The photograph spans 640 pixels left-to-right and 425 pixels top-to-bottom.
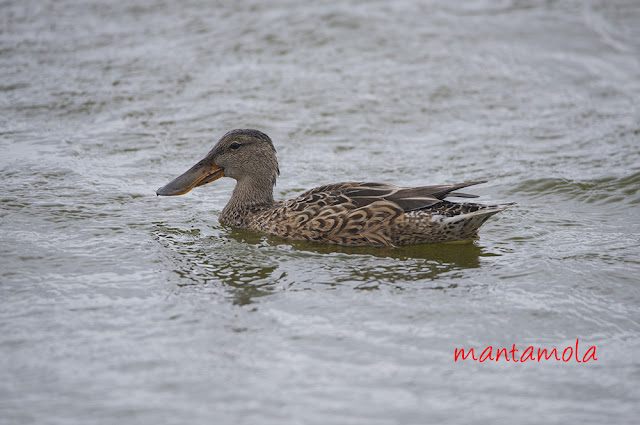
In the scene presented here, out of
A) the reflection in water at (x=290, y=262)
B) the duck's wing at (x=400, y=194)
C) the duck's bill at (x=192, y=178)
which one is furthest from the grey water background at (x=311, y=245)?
the duck's wing at (x=400, y=194)

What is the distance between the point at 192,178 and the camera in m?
8.09

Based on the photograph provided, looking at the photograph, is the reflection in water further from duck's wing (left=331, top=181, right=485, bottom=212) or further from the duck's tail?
duck's wing (left=331, top=181, right=485, bottom=212)

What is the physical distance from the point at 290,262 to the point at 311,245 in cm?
45

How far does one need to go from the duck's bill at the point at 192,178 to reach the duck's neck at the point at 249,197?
307 mm

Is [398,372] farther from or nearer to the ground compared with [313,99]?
nearer to the ground

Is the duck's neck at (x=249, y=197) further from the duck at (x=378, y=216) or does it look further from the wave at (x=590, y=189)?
the wave at (x=590, y=189)

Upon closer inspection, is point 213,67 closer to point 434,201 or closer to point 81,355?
point 434,201

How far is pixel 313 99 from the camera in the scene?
12188 mm

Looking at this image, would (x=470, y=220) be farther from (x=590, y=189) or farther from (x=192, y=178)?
(x=192, y=178)

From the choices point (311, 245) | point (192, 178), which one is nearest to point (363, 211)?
point (311, 245)

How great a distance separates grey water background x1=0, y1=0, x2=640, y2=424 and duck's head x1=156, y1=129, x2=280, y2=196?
23.3 inches

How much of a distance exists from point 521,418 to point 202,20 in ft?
41.5

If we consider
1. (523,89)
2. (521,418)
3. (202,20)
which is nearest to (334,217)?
(521,418)

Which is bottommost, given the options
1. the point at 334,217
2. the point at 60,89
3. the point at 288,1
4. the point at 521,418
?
the point at 521,418
